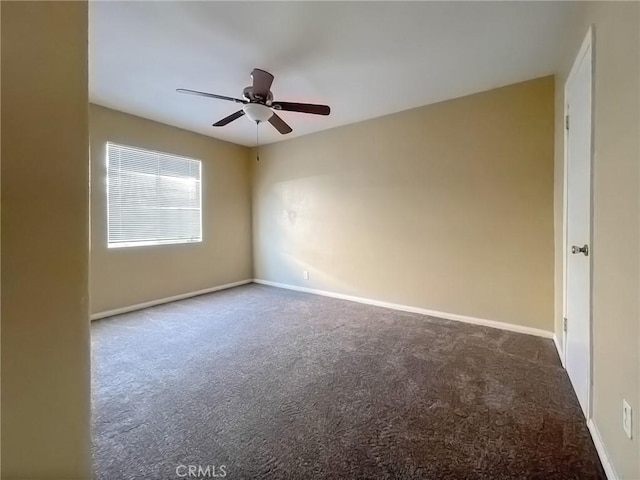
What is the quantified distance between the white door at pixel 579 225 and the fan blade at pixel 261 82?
205 centimetres

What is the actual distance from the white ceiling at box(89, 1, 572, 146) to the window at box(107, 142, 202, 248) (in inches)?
28.4

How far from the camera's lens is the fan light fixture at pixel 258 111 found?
2582 millimetres

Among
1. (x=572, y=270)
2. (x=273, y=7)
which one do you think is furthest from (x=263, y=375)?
(x=273, y=7)

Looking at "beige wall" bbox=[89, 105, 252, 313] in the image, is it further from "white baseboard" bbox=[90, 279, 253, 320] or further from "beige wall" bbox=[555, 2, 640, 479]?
"beige wall" bbox=[555, 2, 640, 479]

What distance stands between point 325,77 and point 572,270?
2.54 meters

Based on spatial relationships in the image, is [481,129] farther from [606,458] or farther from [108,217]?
[108,217]

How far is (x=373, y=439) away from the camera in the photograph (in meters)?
1.59

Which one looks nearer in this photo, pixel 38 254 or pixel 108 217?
pixel 38 254

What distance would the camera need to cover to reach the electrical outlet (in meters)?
1.15

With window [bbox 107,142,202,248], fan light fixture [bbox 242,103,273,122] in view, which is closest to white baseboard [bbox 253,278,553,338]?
window [bbox 107,142,202,248]

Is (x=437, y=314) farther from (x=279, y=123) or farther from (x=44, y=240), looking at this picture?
(x=44, y=240)

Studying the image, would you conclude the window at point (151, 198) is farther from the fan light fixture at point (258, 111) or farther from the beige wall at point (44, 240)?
the beige wall at point (44, 240)

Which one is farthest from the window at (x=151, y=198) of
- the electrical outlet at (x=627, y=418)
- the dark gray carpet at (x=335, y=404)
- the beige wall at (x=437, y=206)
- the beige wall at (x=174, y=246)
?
the electrical outlet at (x=627, y=418)

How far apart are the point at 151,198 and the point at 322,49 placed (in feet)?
9.91
